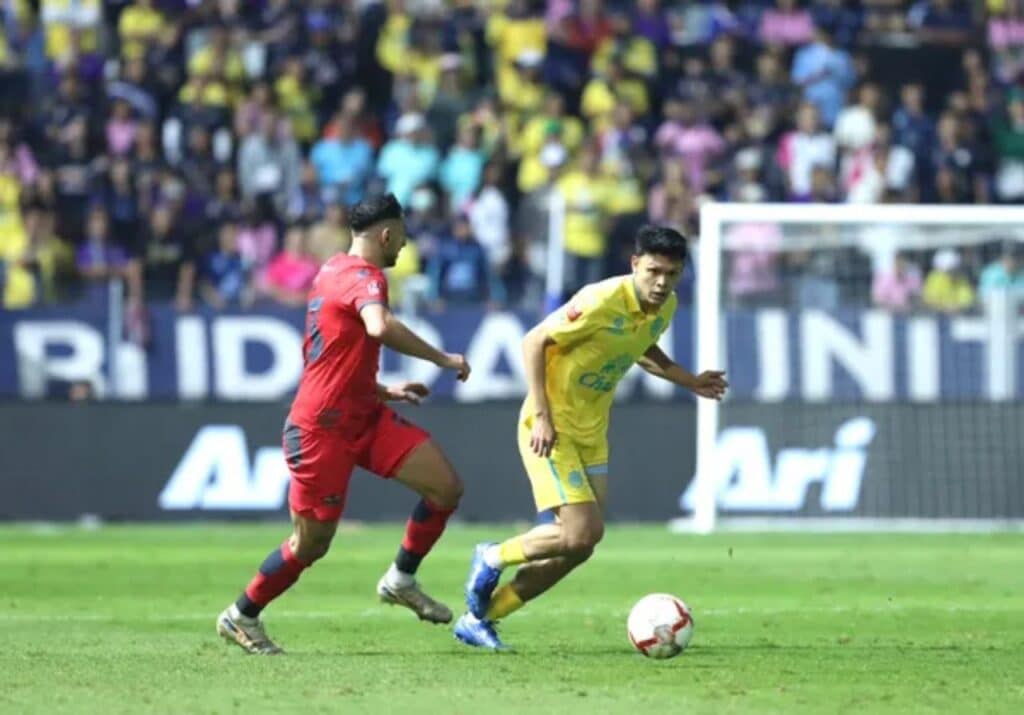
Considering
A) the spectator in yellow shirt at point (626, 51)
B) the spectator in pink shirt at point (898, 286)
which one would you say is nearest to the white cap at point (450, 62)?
the spectator in yellow shirt at point (626, 51)

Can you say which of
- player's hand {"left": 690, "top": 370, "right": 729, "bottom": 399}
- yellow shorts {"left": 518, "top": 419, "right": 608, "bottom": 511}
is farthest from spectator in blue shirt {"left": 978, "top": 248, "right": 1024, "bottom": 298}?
yellow shorts {"left": 518, "top": 419, "right": 608, "bottom": 511}

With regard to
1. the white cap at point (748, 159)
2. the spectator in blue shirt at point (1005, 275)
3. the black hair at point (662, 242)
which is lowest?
the spectator in blue shirt at point (1005, 275)

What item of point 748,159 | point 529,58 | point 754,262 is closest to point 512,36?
point 529,58

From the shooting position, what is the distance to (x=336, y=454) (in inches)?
430

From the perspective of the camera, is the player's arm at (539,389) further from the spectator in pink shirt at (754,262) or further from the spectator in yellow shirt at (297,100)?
the spectator in yellow shirt at (297,100)

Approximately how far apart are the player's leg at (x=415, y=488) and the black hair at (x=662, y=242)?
1.54m

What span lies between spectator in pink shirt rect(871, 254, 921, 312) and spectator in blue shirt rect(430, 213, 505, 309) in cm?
396

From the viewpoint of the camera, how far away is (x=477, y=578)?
10.9 m

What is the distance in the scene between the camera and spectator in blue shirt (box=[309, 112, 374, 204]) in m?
24.6

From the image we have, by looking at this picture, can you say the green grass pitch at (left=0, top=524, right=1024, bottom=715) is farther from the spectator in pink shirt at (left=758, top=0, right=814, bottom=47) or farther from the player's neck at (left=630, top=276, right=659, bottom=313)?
the spectator in pink shirt at (left=758, top=0, right=814, bottom=47)

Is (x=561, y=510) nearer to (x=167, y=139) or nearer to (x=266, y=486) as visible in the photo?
(x=266, y=486)

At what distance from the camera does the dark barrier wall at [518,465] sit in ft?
68.4

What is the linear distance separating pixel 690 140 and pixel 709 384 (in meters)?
14.1

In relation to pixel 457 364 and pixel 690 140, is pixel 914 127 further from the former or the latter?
pixel 457 364
